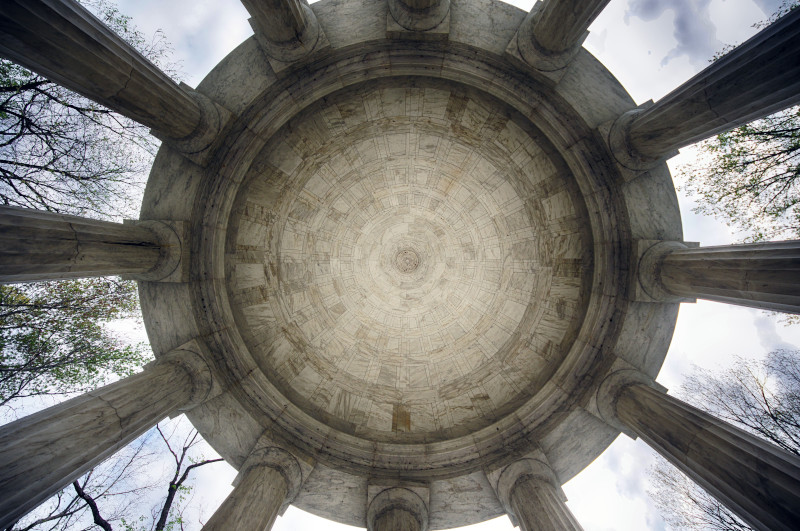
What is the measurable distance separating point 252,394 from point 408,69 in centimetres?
1445

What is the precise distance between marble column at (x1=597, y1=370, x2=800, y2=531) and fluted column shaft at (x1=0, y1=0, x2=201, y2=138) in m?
17.0

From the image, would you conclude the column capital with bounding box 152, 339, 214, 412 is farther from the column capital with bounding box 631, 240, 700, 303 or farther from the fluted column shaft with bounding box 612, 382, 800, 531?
the column capital with bounding box 631, 240, 700, 303

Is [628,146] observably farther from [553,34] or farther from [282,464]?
[282,464]

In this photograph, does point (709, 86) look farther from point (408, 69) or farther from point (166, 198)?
point (166, 198)

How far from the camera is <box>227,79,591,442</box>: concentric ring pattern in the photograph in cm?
1439

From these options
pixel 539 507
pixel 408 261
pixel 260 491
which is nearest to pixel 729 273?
pixel 539 507

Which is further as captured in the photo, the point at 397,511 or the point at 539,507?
the point at 397,511

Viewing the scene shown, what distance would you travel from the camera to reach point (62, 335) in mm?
14531

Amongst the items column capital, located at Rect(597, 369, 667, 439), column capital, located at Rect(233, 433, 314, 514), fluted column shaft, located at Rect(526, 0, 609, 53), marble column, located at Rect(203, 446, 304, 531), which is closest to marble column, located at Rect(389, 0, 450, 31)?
fluted column shaft, located at Rect(526, 0, 609, 53)

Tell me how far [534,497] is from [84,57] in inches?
693

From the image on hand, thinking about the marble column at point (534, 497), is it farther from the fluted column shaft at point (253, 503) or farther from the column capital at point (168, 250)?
the column capital at point (168, 250)

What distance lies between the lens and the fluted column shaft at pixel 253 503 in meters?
10.3

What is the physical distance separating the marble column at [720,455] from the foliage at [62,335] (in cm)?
2179

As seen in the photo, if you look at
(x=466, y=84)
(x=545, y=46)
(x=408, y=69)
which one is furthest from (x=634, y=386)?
(x=408, y=69)
